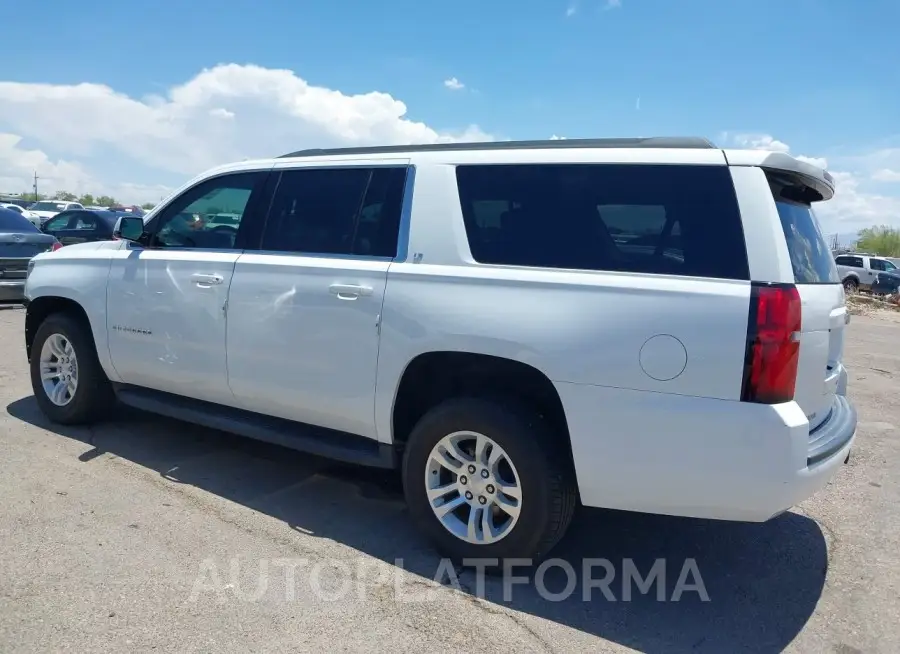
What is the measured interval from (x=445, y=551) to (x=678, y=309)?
1.65 meters

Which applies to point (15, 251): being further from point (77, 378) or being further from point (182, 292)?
point (182, 292)

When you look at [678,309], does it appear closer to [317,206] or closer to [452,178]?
[452,178]

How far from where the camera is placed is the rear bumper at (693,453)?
2.78m

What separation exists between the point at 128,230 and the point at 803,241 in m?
4.10

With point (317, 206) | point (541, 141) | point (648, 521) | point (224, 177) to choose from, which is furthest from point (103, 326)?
point (648, 521)

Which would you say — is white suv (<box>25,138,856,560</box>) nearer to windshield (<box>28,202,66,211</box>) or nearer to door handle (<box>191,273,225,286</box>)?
door handle (<box>191,273,225,286</box>)

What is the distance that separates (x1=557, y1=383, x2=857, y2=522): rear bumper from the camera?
A: 2779 millimetres

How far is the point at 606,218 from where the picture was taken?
3.22 metres

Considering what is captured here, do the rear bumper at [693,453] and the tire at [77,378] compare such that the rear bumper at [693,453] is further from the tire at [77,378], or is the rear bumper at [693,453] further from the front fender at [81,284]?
the tire at [77,378]

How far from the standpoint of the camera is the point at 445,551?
11.6 feet

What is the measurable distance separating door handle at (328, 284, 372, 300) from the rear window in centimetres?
197

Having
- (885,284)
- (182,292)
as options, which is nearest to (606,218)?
(182,292)

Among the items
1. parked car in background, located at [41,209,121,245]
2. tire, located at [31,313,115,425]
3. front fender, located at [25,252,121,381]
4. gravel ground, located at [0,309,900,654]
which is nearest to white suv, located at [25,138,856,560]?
gravel ground, located at [0,309,900,654]

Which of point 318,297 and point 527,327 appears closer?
point 527,327
